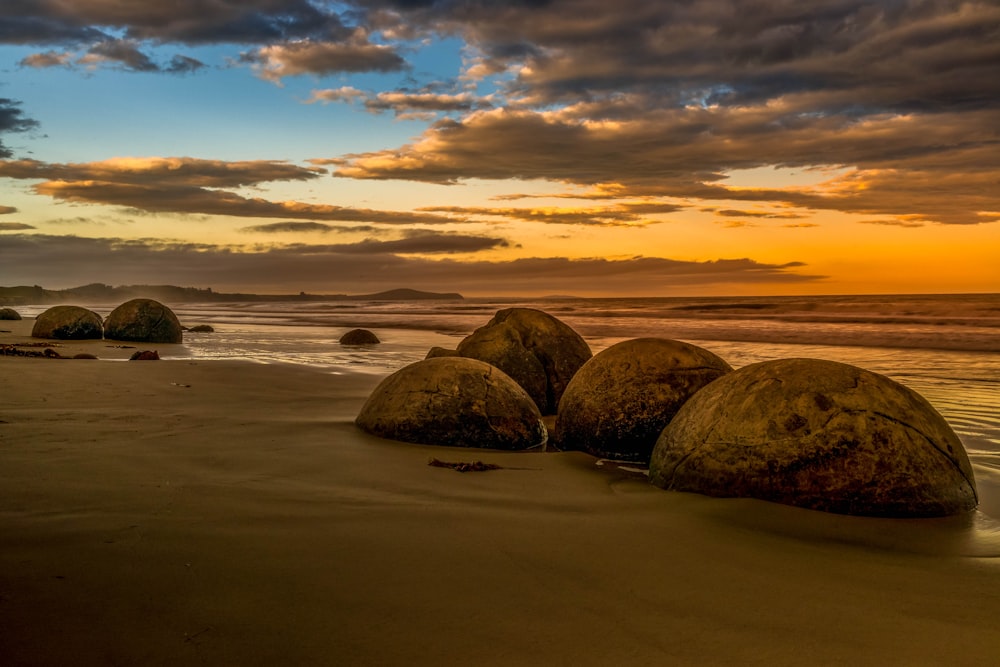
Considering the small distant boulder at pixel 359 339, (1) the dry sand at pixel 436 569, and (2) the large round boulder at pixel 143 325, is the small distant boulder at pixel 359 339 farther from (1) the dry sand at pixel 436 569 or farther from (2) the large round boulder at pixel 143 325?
(1) the dry sand at pixel 436 569

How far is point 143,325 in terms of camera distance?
17453 mm

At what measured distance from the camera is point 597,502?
4.11 metres

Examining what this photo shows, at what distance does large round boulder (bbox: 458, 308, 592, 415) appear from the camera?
8242mm

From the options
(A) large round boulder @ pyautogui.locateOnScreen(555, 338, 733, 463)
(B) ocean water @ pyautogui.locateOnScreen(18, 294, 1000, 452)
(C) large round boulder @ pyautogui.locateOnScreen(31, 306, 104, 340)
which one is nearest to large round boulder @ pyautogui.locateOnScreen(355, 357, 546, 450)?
(A) large round boulder @ pyautogui.locateOnScreen(555, 338, 733, 463)

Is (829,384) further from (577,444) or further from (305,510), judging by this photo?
(305,510)

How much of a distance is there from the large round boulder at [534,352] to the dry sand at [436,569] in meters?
3.21

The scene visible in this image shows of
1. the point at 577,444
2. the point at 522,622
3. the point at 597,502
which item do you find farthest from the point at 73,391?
the point at 522,622

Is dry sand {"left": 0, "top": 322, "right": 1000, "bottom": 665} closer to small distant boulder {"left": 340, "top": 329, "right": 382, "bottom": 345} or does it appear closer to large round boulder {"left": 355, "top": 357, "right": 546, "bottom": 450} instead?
large round boulder {"left": 355, "top": 357, "right": 546, "bottom": 450}

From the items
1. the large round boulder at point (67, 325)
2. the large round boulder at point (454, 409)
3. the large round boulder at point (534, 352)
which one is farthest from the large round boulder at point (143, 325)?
the large round boulder at point (454, 409)

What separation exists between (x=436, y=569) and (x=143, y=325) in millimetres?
16775

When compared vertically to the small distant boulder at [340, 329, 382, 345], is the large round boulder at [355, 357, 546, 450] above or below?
above

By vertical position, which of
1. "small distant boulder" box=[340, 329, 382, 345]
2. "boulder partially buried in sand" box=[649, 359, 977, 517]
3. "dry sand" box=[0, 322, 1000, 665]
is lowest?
"small distant boulder" box=[340, 329, 382, 345]

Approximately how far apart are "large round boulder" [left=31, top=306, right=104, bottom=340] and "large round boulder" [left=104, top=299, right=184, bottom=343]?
364 mm

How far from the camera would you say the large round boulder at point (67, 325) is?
17141 millimetres
